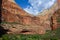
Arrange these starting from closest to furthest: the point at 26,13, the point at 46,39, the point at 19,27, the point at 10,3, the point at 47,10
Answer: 1. the point at 46,39
2. the point at 19,27
3. the point at 10,3
4. the point at 26,13
5. the point at 47,10

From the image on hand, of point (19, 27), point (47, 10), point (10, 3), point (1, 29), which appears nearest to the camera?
point (1, 29)

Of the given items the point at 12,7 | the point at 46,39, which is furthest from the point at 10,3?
the point at 46,39

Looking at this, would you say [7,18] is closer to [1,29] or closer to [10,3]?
[10,3]

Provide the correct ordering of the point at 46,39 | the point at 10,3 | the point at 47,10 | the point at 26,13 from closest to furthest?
1. the point at 46,39
2. the point at 10,3
3. the point at 26,13
4. the point at 47,10

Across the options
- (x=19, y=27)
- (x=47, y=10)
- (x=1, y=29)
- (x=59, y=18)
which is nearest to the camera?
(x=1, y=29)

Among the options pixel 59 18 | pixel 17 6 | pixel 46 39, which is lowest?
pixel 46 39

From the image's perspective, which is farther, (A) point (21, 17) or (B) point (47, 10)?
(B) point (47, 10)

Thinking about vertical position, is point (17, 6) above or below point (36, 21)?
above

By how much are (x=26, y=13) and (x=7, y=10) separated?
4.62 meters

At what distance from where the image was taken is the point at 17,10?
32.3 meters

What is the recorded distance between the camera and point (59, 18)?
29141 mm

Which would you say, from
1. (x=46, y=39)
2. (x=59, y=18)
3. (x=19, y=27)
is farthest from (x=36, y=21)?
(x=46, y=39)

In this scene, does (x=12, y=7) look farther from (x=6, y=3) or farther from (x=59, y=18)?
(x=59, y=18)

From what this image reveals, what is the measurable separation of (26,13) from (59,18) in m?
6.99
